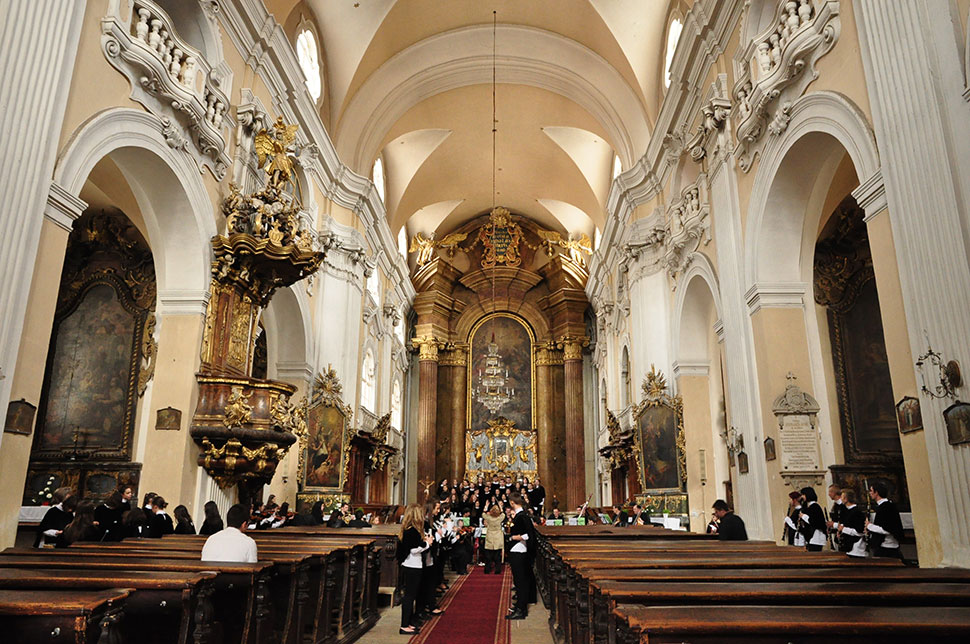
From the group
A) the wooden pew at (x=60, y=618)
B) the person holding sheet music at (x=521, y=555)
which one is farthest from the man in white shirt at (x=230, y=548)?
the person holding sheet music at (x=521, y=555)

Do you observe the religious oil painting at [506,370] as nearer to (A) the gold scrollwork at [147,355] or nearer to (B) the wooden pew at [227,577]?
Answer: (A) the gold scrollwork at [147,355]

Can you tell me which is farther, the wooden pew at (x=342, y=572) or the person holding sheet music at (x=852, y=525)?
the person holding sheet music at (x=852, y=525)

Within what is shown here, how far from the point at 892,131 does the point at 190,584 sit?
607 cm

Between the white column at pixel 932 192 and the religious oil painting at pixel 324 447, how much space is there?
9900 millimetres

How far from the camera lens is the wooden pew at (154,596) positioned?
10.6ft

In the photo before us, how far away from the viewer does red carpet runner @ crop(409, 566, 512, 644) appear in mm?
6477

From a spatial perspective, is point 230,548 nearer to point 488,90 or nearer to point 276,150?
point 276,150

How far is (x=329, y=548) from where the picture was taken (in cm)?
586

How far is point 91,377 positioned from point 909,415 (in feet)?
33.7

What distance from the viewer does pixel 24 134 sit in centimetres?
563

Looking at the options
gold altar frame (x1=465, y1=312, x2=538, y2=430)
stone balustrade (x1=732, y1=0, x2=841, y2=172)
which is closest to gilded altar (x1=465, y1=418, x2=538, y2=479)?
gold altar frame (x1=465, y1=312, x2=538, y2=430)

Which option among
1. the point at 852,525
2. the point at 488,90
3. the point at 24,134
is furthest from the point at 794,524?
the point at 488,90

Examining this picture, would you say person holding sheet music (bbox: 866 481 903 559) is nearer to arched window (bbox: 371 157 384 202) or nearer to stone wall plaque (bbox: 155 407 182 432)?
stone wall plaque (bbox: 155 407 182 432)

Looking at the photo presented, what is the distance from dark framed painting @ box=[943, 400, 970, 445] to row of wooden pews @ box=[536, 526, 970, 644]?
1.00 metres
